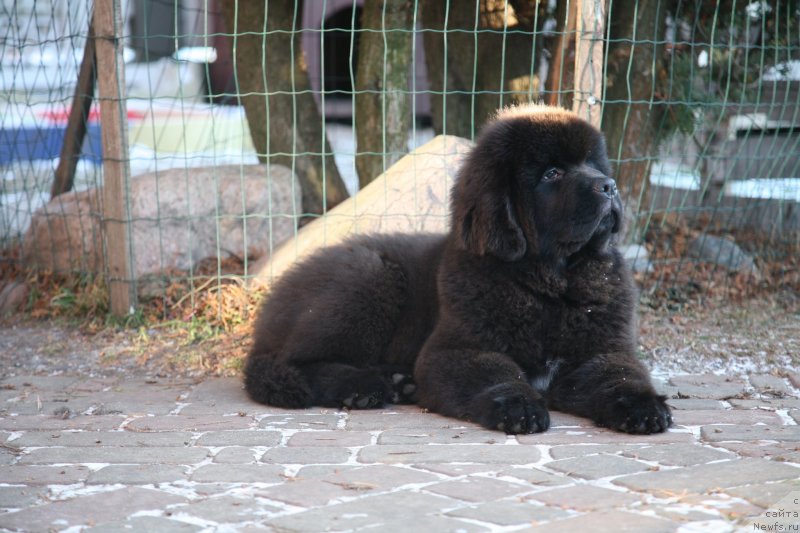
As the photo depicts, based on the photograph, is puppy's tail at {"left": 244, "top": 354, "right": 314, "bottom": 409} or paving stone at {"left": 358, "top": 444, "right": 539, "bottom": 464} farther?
puppy's tail at {"left": 244, "top": 354, "right": 314, "bottom": 409}

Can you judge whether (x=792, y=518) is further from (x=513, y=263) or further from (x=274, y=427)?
(x=274, y=427)

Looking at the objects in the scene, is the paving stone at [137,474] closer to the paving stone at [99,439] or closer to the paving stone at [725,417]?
the paving stone at [99,439]

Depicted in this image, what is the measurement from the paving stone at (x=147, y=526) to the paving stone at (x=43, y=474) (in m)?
0.50

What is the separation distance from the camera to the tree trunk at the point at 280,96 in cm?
710

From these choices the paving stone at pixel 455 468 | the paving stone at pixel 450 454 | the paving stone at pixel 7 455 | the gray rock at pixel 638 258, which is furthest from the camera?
the gray rock at pixel 638 258

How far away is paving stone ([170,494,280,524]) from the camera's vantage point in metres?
2.76

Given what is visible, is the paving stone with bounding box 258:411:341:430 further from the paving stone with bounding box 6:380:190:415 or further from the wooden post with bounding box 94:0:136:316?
the wooden post with bounding box 94:0:136:316

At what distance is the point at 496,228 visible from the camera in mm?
4078

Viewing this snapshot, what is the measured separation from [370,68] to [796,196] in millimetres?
3527

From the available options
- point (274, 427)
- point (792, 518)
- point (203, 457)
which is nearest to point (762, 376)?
point (792, 518)

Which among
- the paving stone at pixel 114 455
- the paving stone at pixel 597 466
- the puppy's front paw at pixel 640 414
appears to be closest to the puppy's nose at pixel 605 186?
the puppy's front paw at pixel 640 414

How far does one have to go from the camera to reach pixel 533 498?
2889mm

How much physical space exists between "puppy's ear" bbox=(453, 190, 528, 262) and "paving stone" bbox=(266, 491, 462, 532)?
145 centimetres

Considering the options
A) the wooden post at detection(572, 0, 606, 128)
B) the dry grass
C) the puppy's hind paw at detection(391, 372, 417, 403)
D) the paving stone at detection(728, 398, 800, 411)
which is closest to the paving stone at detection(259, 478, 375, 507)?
the puppy's hind paw at detection(391, 372, 417, 403)
